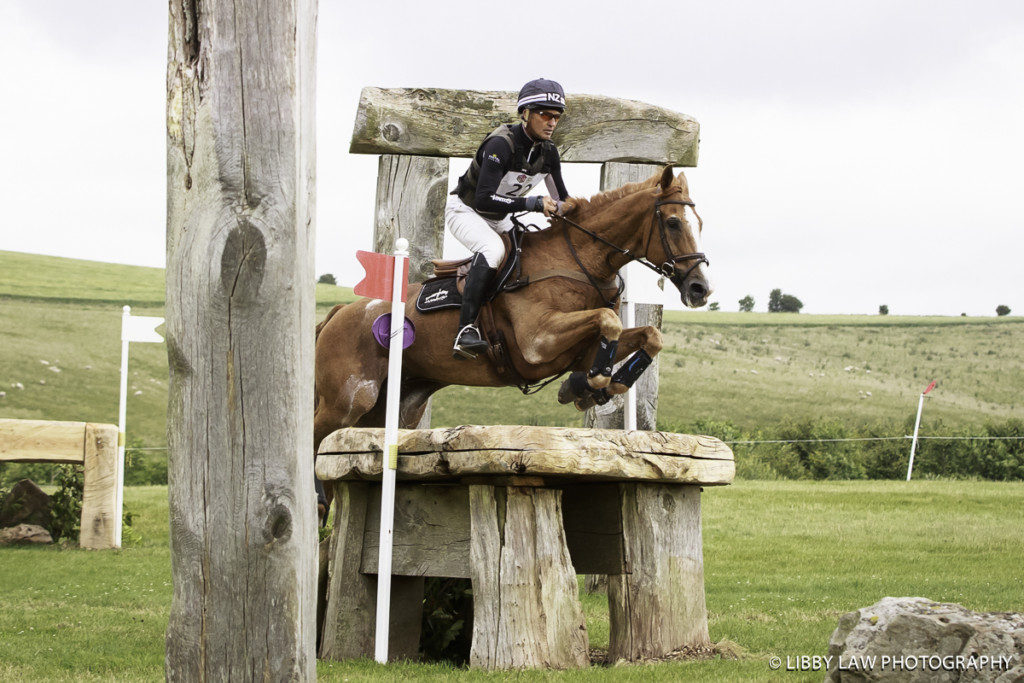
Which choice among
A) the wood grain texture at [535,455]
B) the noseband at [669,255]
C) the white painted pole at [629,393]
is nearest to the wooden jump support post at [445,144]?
the white painted pole at [629,393]

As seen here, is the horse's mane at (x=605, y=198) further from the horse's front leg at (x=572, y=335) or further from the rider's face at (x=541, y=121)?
the horse's front leg at (x=572, y=335)

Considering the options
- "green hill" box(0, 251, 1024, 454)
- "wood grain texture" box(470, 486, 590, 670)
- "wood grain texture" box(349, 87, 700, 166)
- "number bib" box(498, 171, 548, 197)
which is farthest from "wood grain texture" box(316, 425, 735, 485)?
"green hill" box(0, 251, 1024, 454)

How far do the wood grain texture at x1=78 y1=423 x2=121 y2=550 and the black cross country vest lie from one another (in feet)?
18.0

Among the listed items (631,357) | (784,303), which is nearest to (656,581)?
(631,357)

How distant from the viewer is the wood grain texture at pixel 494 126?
7699 millimetres

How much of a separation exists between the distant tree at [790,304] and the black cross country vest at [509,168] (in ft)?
211

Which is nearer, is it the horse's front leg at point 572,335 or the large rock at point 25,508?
the horse's front leg at point 572,335

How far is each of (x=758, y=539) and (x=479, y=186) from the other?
5.60 metres

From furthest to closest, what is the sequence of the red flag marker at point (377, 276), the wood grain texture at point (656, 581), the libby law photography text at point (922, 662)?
the red flag marker at point (377, 276), the wood grain texture at point (656, 581), the libby law photography text at point (922, 662)

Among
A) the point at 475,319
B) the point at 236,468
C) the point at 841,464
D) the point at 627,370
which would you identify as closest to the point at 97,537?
the point at 475,319

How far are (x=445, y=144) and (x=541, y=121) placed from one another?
1.49 metres

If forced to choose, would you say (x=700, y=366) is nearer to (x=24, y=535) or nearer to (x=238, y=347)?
(x=24, y=535)

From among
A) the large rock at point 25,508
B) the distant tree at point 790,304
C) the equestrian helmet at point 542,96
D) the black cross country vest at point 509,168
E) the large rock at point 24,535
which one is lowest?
the large rock at point 24,535

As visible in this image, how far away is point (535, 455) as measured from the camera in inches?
185
